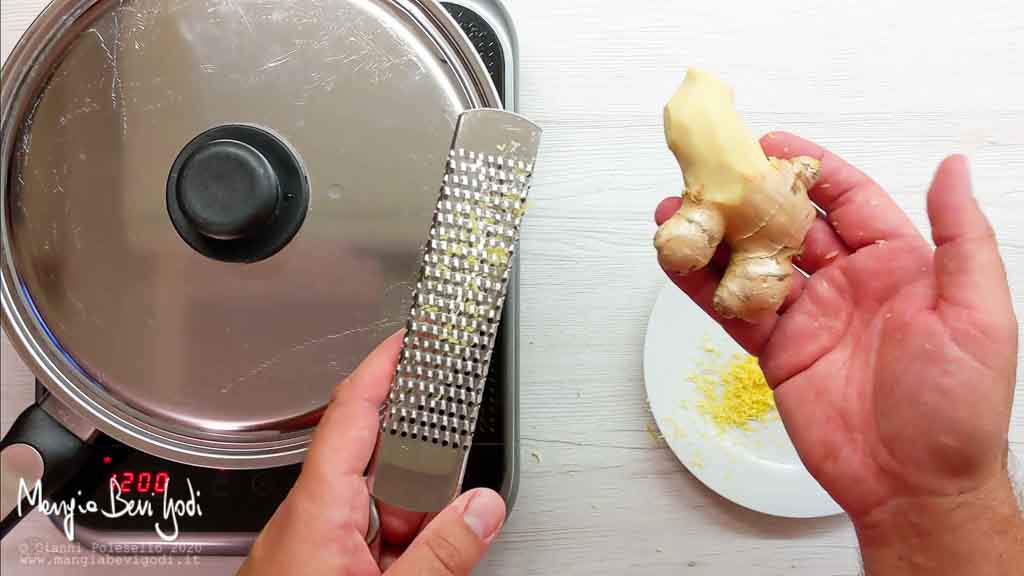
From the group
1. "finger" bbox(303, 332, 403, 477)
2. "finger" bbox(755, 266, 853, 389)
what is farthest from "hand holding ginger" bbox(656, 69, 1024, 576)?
"finger" bbox(303, 332, 403, 477)

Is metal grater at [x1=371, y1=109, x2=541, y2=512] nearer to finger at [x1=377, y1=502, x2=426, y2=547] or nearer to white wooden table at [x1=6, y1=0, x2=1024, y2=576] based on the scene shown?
finger at [x1=377, y1=502, x2=426, y2=547]

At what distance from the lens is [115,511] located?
2.38 ft

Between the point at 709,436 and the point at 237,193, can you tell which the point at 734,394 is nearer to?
the point at 709,436

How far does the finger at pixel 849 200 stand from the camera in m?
0.57

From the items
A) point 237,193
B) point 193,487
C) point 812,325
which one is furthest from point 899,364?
point 193,487

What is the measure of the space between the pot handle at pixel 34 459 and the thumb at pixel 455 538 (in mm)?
315

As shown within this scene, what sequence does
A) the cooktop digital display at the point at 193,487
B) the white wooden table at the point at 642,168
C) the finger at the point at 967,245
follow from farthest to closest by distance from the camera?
the white wooden table at the point at 642,168 < the cooktop digital display at the point at 193,487 < the finger at the point at 967,245

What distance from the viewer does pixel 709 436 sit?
2.53ft

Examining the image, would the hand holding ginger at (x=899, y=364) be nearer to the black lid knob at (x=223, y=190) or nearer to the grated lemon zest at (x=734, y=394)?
the grated lemon zest at (x=734, y=394)

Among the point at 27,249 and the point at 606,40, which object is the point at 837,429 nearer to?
the point at 606,40

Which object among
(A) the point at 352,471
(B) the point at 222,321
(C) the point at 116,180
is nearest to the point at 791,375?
(A) the point at 352,471

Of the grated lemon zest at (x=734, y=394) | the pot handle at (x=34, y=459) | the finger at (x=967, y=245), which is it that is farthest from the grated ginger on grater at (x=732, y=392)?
the pot handle at (x=34, y=459)

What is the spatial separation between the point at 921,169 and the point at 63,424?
888mm

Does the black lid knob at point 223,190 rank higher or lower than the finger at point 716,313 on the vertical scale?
higher
